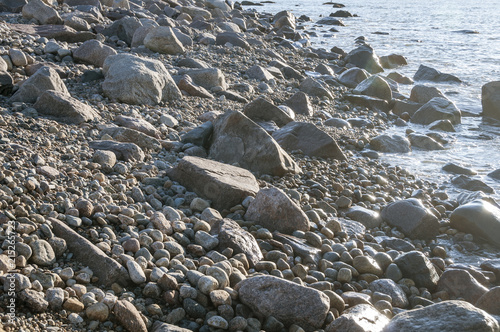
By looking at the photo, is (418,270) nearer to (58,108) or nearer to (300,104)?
(58,108)

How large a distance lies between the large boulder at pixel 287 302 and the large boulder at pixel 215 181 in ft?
4.27

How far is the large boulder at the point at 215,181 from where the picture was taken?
396 cm

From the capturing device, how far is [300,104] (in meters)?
7.34

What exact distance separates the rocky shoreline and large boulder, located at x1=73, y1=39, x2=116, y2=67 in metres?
0.02

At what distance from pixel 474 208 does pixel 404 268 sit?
1.35 m

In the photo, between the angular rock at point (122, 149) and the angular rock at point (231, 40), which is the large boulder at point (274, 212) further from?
the angular rock at point (231, 40)

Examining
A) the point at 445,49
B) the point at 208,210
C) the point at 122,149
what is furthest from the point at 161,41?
the point at 445,49

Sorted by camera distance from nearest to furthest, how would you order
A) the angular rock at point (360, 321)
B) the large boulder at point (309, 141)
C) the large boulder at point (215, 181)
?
the angular rock at point (360, 321), the large boulder at point (215, 181), the large boulder at point (309, 141)

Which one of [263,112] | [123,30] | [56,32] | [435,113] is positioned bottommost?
[435,113]

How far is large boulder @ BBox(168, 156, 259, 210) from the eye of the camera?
156 inches

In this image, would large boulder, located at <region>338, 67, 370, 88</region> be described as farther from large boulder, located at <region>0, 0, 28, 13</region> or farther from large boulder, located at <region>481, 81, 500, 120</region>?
large boulder, located at <region>0, 0, 28, 13</region>

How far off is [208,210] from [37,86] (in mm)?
2616

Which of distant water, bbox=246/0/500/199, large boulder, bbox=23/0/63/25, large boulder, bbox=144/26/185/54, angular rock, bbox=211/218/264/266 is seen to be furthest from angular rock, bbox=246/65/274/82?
angular rock, bbox=211/218/264/266

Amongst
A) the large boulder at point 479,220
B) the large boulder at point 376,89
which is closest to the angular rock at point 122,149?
the large boulder at point 479,220
